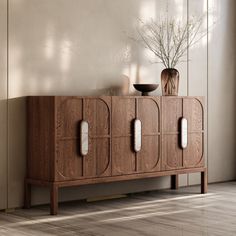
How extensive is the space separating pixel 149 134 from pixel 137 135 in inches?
6.4

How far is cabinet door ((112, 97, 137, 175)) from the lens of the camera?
5.38m

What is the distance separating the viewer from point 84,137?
16.9ft

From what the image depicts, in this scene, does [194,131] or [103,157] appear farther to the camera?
[194,131]

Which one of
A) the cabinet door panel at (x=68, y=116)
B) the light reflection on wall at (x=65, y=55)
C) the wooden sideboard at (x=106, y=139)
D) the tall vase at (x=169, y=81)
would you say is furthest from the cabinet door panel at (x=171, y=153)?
the light reflection on wall at (x=65, y=55)

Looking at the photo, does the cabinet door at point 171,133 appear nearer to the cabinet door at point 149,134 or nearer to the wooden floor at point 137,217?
the cabinet door at point 149,134

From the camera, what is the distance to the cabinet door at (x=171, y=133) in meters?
5.79

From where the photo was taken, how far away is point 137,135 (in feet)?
18.2

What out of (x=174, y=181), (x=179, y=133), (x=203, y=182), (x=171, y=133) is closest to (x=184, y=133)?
(x=179, y=133)

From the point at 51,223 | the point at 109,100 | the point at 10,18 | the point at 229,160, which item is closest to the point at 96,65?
the point at 109,100

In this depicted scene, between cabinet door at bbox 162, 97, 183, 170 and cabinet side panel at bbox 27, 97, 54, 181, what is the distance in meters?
1.22

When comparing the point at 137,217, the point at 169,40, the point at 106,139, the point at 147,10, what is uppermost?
the point at 147,10

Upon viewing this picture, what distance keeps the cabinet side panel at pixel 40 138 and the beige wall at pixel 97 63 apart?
0.07 metres

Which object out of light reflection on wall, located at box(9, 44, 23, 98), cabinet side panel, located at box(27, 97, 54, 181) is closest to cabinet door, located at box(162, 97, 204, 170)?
cabinet side panel, located at box(27, 97, 54, 181)

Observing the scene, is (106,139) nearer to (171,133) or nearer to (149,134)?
(149,134)
